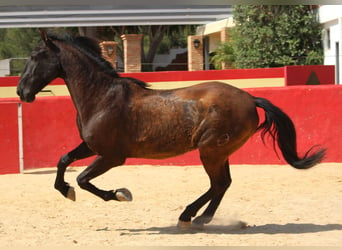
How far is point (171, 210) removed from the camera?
24.9 ft

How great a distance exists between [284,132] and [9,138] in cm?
532

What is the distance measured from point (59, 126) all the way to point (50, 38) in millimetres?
4405

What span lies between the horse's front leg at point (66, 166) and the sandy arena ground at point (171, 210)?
0.35m

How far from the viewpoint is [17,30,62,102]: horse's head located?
257 inches

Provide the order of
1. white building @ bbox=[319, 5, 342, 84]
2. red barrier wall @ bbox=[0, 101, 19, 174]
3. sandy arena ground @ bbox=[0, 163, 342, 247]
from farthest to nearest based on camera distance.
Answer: white building @ bbox=[319, 5, 342, 84], red barrier wall @ bbox=[0, 101, 19, 174], sandy arena ground @ bbox=[0, 163, 342, 247]

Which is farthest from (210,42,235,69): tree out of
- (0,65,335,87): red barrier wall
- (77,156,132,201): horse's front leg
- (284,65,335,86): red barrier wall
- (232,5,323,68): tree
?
(77,156,132,201): horse's front leg

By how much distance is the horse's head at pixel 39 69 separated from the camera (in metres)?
6.52

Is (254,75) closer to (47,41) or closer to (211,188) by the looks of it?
(211,188)

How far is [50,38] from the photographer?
6.57m

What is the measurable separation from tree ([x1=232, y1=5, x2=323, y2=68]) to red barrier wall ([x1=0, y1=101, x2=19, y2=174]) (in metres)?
10.5

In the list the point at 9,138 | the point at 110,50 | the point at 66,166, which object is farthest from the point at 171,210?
the point at 110,50

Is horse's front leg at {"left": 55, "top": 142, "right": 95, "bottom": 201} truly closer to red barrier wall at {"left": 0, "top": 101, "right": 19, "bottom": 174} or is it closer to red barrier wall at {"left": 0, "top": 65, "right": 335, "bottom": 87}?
red barrier wall at {"left": 0, "top": 101, "right": 19, "bottom": 174}

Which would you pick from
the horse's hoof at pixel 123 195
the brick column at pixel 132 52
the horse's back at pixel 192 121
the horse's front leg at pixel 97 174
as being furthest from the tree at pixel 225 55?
the horse's hoof at pixel 123 195

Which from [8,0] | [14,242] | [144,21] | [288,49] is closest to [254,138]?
[14,242]
